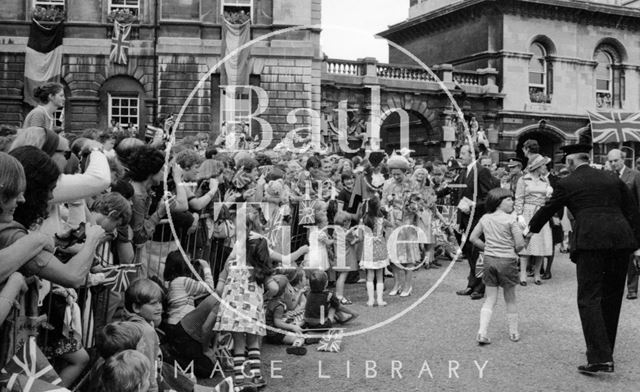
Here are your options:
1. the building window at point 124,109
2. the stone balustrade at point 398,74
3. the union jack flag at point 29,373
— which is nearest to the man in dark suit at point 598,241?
the union jack flag at point 29,373

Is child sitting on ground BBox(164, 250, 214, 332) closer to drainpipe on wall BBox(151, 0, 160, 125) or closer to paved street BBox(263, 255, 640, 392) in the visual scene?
paved street BBox(263, 255, 640, 392)

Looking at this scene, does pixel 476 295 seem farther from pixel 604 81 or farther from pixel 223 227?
pixel 604 81

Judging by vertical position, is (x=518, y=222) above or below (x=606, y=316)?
above

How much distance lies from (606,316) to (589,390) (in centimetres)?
109

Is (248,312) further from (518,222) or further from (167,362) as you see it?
(518,222)

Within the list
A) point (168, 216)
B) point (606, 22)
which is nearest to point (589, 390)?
point (168, 216)

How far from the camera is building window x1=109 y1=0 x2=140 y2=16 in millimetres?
26547

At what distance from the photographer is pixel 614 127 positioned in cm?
3294

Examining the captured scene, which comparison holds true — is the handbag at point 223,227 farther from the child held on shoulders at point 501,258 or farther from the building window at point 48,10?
the building window at point 48,10

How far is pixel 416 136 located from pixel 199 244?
87.3 feet

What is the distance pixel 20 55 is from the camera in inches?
1013

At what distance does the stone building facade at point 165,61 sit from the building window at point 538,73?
500 inches

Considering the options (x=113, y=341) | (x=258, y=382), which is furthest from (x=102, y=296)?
(x=258, y=382)

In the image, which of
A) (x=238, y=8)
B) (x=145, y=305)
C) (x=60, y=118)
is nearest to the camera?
(x=145, y=305)
